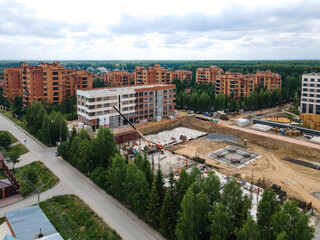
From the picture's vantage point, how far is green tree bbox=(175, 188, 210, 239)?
15.0 metres

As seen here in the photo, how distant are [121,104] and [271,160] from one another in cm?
2451

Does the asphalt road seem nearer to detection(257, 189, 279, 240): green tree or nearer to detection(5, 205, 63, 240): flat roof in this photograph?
detection(5, 205, 63, 240): flat roof

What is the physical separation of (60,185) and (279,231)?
1924 cm

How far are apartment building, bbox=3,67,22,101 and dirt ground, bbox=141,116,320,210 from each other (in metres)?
41.5

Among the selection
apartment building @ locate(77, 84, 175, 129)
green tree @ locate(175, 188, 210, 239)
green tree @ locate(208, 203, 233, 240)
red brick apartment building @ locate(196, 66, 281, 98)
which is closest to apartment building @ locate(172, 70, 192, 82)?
red brick apartment building @ locate(196, 66, 281, 98)

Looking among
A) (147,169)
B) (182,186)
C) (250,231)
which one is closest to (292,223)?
(250,231)

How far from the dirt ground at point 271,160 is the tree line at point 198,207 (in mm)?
9971

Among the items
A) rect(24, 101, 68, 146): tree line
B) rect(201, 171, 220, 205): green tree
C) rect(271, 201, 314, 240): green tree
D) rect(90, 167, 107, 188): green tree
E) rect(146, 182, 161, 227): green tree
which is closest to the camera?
rect(271, 201, 314, 240): green tree

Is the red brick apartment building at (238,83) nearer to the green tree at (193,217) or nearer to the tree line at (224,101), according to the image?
the tree line at (224,101)

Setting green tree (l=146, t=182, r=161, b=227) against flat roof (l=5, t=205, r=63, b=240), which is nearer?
flat roof (l=5, t=205, r=63, b=240)

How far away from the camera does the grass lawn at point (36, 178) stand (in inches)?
959

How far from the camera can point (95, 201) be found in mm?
22062

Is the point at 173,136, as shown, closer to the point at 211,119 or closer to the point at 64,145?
the point at 211,119

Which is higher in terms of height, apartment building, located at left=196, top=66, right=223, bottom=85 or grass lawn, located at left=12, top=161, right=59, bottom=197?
apartment building, located at left=196, top=66, right=223, bottom=85
